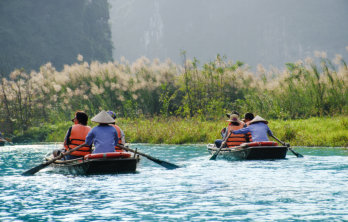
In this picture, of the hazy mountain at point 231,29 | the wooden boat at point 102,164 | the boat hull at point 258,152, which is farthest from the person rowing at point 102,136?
the hazy mountain at point 231,29

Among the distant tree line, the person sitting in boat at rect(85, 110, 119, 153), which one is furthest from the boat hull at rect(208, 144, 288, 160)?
the distant tree line

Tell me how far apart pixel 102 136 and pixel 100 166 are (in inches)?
27.7

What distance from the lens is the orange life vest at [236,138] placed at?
15.5 metres

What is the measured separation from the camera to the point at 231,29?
339ft

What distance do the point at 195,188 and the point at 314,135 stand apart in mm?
9505

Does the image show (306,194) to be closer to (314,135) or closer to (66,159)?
(66,159)

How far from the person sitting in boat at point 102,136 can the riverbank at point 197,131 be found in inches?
331

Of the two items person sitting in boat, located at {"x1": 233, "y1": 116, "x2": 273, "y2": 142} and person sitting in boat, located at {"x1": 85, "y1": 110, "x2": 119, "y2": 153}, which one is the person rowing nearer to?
person sitting in boat, located at {"x1": 85, "y1": 110, "x2": 119, "y2": 153}

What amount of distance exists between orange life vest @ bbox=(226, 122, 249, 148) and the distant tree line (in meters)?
32.7

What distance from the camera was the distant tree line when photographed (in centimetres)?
4715

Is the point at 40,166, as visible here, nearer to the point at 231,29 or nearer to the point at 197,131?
the point at 197,131

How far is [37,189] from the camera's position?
10703 mm

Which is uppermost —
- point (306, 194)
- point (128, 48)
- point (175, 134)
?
point (128, 48)

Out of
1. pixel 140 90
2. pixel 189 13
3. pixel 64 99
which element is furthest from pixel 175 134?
pixel 189 13
